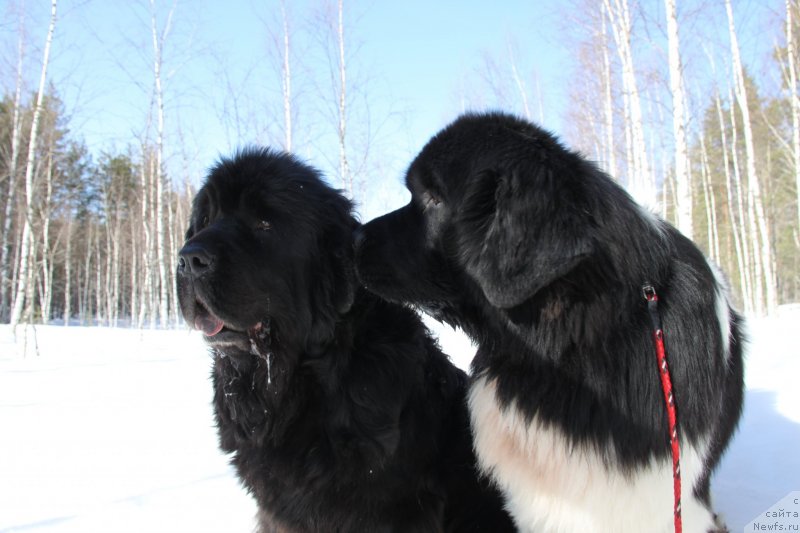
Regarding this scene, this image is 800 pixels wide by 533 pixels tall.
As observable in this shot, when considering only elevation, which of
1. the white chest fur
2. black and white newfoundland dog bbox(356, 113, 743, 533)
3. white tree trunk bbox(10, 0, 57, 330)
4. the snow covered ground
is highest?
white tree trunk bbox(10, 0, 57, 330)

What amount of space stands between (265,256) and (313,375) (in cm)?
55

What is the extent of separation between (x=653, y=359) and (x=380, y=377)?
1043mm

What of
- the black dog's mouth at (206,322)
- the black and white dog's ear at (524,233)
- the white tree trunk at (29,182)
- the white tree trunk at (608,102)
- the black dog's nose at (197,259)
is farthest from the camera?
the white tree trunk at (608,102)

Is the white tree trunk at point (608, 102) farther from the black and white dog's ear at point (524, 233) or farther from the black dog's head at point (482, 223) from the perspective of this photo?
the black and white dog's ear at point (524, 233)

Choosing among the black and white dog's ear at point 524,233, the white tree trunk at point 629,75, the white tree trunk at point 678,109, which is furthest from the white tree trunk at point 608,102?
the black and white dog's ear at point 524,233

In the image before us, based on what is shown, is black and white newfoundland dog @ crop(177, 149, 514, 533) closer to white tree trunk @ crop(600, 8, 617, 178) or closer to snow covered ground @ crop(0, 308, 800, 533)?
snow covered ground @ crop(0, 308, 800, 533)

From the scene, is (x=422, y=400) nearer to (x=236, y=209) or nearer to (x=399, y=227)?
(x=399, y=227)

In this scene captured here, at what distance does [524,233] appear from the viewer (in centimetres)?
155

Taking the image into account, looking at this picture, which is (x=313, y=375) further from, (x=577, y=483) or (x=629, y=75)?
(x=629, y=75)

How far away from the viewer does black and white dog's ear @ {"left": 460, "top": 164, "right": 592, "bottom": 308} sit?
1.50m

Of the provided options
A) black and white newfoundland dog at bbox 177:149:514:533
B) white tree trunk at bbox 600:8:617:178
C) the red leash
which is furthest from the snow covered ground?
white tree trunk at bbox 600:8:617:178

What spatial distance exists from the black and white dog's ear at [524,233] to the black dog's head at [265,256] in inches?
29.7

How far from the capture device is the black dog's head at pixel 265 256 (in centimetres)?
196

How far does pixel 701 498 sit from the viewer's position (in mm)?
1904
